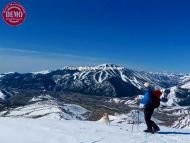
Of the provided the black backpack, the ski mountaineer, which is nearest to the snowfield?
the ski mountaineer

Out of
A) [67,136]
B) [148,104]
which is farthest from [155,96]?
[67,136]

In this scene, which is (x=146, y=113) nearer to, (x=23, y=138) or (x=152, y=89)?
(x=152, y=89)

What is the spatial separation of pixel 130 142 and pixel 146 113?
4282 mm

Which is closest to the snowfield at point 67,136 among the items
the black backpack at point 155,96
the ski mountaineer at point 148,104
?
the ski mountaineer at point 148,104

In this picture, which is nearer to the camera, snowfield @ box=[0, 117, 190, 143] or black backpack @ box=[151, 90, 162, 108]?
snowfield @ box=[0, 117, 190, 143]

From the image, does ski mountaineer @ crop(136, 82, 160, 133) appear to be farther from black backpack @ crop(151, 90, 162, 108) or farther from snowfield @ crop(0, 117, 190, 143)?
snowfield @ crop(0, 117, 190, 143)

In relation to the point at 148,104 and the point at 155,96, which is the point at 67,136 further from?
the point at 155,96

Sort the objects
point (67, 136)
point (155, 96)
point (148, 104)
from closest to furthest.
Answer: point (67, 136) → point (155, 96) → point (148, 104)

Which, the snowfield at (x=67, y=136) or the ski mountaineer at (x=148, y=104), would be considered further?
the ski mountaineer at (x=148, y=104)

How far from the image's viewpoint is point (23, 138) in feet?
63.9

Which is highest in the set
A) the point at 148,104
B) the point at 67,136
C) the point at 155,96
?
the point at 155,96

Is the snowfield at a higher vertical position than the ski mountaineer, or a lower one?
lower

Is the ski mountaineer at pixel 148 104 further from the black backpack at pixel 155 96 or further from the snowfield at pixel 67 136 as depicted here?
the snowfield at pixel 67 136

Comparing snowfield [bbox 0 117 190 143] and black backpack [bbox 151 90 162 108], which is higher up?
black backpack [bbox 151 90 162 108]
